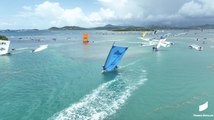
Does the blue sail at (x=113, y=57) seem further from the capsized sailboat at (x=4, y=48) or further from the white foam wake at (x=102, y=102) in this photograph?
the capsized sailboat at (x=4, y=48)

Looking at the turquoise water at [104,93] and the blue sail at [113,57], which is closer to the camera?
the turquoise water at [104,93]

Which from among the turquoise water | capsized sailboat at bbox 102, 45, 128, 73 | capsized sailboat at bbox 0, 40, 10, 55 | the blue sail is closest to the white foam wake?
the turquoise water

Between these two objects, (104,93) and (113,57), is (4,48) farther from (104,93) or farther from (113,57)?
(104,93)

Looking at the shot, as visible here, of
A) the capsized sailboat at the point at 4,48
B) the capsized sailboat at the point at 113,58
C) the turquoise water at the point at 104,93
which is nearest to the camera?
the turquoise water at the point at 104,93

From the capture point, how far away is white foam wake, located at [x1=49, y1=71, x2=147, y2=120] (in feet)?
87.7

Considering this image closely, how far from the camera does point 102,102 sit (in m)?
31.1

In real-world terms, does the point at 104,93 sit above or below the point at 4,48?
below

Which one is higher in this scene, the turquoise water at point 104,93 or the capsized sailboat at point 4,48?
the capsized sailboat at point 4,48

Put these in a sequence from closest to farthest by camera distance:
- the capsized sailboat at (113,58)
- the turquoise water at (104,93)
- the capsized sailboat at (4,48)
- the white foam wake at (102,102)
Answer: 1. the white foam wake at (102,102)
2. the turquoise water at (104,93)
3. the capsized sailboat at (113,58)
4. the capsized sailboat at (4,48)

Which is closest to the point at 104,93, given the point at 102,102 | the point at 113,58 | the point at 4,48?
the point at 102,102

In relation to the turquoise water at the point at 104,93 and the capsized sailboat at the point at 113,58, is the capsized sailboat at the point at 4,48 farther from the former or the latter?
the capsized sailboat at the point at 113,58

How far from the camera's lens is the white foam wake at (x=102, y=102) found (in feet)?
87.7

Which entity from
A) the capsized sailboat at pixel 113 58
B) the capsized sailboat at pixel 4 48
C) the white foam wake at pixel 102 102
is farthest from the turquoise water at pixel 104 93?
the capsized sailboat at pixel 4 48

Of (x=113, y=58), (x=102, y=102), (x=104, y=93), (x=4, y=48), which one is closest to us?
(x=102, y=102)
